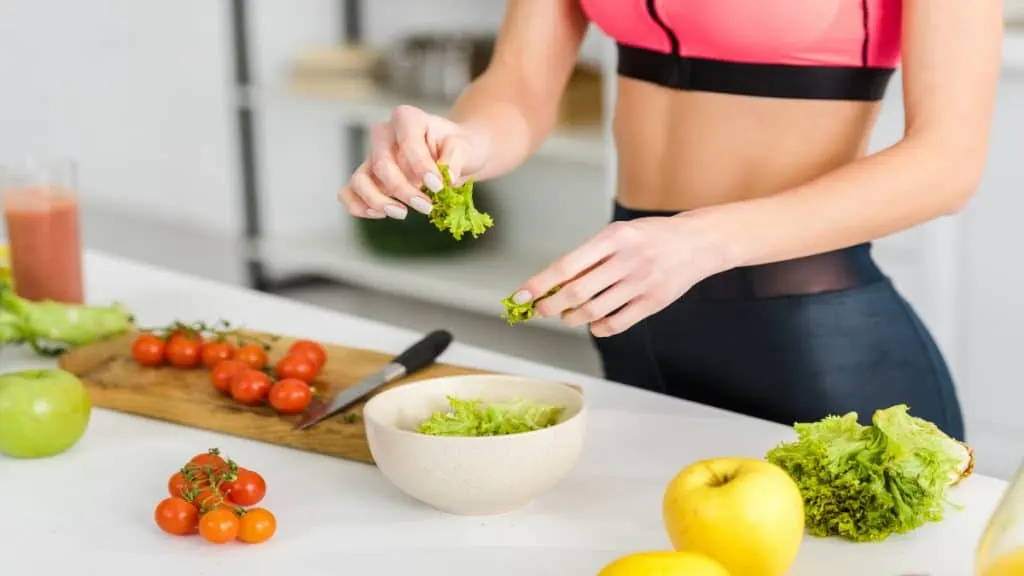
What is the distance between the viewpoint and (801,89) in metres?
1.52

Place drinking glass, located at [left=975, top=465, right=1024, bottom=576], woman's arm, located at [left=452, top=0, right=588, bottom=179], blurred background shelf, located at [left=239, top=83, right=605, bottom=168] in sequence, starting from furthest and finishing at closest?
blurred background shelf, located at [left=239, top=83, right=605, bottom=168] → woman's arm, located at [left=452, top=0, right=588, bottom=179] → drinking glass, located at [left=975, top=465, right=1024, bottom=576]

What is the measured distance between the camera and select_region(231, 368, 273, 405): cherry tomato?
1452mm

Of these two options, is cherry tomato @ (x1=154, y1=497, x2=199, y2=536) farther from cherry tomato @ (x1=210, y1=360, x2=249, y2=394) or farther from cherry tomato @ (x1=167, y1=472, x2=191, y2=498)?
cherry tomato @ (x1=210, y1=360, x2=249, y2=394)

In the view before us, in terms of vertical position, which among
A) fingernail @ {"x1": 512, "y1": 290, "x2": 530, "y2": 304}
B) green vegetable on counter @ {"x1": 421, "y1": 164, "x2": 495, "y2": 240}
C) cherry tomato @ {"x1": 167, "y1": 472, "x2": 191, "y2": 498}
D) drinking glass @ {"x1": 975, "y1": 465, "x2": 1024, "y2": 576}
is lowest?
Result: cherry tomato @ {"x1": 167, "y1": 472, "x2": 191, "y2": 498}

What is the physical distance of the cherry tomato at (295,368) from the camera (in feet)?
4.90

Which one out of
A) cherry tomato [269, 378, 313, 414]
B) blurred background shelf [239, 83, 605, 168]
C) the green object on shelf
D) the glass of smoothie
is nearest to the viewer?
cherry tomato [269, 378, 313, 414]

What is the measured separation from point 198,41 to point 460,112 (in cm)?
302

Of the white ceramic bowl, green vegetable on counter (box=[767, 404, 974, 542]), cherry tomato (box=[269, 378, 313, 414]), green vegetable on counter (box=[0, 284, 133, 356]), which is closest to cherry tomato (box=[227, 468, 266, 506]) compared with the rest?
the white ceramic bowl

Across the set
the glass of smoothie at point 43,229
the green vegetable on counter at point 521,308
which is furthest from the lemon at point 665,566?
the glass of smoothie at point 43,229

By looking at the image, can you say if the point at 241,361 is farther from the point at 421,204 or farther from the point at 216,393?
the point at 421,204

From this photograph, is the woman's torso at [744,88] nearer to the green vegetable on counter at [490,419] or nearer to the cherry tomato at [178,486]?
→ the green vegetable on counter at [490,419]

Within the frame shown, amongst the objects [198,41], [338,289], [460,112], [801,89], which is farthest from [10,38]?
[801,89]

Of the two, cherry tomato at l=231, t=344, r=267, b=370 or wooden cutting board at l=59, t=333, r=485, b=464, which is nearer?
wooden cutting board at l=59, t=333, r=485, b=464

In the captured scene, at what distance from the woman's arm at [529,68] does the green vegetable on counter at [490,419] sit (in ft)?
1.60
